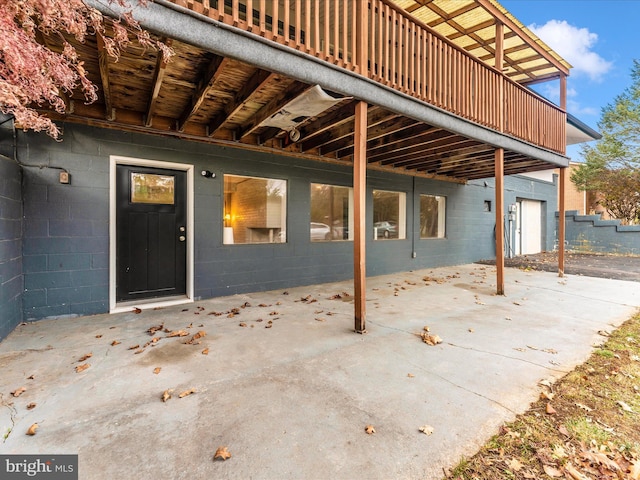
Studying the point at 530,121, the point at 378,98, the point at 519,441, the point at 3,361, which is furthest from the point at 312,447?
the point at 530,121

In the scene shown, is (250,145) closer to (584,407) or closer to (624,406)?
(584,407)

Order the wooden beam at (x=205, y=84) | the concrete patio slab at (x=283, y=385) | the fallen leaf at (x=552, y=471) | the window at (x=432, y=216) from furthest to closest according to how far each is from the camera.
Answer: the window at (x=432, y=216)
the wooden beam at (x=205, y=84)
the concrete patio slab at (x=283, y=385)
the fallen leaf at (x=552, y=471)

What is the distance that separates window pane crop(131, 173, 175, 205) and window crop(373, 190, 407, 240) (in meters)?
4.24

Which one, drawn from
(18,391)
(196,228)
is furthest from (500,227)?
(18,391)

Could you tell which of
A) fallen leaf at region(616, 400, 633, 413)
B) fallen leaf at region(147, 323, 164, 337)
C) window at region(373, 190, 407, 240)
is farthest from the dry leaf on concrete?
window at region(373, 190, 407, 240)

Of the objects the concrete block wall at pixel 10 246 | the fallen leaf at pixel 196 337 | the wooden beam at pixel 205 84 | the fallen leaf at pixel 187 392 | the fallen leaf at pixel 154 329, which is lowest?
the fallen leaf at pixel 187 392

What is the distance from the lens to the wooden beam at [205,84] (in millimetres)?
2527

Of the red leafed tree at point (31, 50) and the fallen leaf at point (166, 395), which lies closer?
the red leafed tree at point (31, 50)

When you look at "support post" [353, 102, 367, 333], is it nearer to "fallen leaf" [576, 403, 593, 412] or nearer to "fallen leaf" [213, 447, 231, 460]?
"fallen leaf" [576, 403, 593, 412]

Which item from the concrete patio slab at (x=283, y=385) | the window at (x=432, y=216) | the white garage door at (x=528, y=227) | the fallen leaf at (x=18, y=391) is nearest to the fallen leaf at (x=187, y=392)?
the concrete patio slab at (x=283, y=385)

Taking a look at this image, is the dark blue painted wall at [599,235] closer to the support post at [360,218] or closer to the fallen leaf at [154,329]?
the support post at [360,218]

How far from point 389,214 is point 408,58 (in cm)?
399

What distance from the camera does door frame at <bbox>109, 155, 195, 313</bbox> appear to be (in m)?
3.89

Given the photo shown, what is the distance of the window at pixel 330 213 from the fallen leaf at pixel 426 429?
14.1ft
